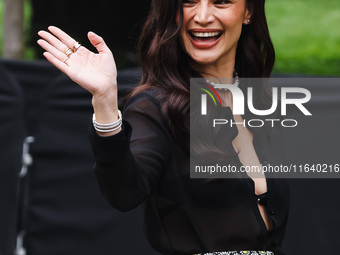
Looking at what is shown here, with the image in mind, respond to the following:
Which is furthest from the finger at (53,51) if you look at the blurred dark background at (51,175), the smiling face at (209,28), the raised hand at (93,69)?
the blurred dark background at (51,175)

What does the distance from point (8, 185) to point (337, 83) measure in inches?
87.2

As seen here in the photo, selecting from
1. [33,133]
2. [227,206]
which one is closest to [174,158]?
[227,206]

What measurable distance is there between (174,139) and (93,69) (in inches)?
14.7

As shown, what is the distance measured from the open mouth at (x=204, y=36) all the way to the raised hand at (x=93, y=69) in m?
0.43

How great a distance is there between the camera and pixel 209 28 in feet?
6.75

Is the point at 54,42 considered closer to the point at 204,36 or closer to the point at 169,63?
the point at 169,63

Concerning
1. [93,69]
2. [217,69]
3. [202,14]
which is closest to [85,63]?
[93,69]

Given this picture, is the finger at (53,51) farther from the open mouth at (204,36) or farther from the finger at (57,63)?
the open mouth at (204,36)

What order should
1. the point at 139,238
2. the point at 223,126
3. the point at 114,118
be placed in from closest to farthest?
the point at 114,118, the point at 223,126, the point at 139,238

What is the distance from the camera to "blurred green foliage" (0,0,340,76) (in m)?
9.22

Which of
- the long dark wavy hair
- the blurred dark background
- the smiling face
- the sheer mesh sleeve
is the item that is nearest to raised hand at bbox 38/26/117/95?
the sheer mesh sleeve

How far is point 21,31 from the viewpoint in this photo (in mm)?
7629

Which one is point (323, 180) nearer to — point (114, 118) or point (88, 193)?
point (88, 193)

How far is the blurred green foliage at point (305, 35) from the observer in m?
9.22
